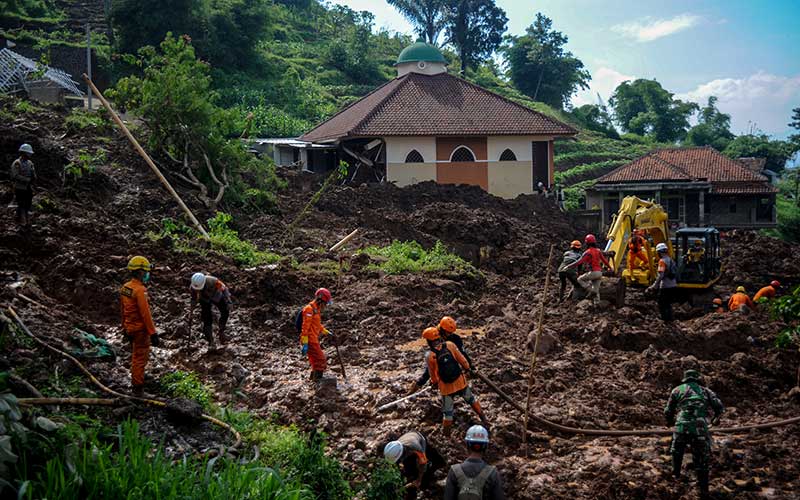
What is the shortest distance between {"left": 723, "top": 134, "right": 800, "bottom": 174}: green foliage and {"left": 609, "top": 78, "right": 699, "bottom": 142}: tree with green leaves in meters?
4.60

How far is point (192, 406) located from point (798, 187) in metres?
55.3

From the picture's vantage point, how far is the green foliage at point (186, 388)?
34.0 feet

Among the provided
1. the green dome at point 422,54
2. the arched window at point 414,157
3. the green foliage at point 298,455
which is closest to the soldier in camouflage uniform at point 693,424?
the green foliage at point 298,455

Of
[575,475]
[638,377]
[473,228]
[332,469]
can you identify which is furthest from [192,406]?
[473,228]

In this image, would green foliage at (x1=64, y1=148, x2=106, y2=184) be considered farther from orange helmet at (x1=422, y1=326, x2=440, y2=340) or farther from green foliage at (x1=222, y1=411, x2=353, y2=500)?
orange helmet at (x1=422, y1=326, x2=440, y2=340)

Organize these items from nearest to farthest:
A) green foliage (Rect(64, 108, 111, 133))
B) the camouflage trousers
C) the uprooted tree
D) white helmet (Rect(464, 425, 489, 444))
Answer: white helmet (Rect(464, 425, 489, 444)) → the camouflage trousers → the uprooted tree → green foliage (Rect(64, 108, 111, 133))

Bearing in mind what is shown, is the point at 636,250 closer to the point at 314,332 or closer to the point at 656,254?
the point at 656,254

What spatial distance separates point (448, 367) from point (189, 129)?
15.6 m

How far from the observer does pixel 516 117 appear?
111 feet

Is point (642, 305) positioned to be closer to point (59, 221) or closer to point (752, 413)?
point (752, 413)

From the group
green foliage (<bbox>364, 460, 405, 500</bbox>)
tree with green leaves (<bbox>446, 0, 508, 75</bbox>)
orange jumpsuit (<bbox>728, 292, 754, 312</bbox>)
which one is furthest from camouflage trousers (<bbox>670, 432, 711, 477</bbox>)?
tree with green leaves (<bbox>446, 0, 508, 75</bbox>)

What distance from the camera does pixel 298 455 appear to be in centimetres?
855

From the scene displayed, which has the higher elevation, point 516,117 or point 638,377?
point 516,117

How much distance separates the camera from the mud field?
30.9 ft
